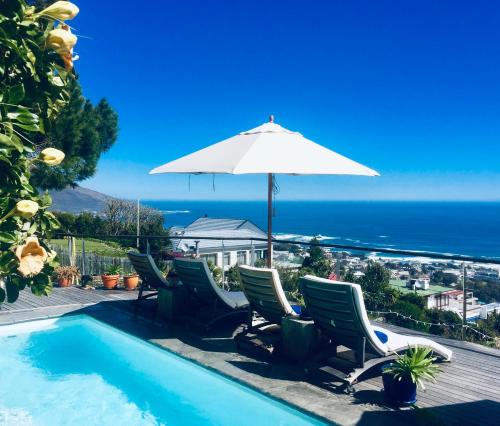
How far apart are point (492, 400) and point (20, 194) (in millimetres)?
4050

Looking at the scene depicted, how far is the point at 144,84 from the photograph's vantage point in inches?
2263

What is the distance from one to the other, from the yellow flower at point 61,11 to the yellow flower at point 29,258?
2.08 ft

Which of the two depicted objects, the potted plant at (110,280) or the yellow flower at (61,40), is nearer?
the yellow flower at (61,40)

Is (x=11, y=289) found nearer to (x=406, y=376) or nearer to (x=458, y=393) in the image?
(x=406, y=376)

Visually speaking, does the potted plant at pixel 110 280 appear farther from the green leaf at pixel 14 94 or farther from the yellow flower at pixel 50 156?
the green leaf at pixel 14 94

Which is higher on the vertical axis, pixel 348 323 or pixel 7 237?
pixel 7 237

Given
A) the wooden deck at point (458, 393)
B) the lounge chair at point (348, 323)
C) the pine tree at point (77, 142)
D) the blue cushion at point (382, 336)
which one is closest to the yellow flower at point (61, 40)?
the wooden deck at point (458, 393)

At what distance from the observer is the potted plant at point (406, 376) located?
381 cm

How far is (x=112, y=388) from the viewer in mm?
4938

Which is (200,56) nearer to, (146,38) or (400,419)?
(146,38)

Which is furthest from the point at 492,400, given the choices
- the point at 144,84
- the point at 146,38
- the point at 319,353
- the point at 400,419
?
the point at 144,84

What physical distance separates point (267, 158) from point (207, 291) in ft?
5.56

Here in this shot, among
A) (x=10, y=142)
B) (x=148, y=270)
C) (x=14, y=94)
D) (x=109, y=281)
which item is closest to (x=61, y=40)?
(x=14, y=94)

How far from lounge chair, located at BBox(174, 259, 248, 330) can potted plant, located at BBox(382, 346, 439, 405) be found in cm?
219
